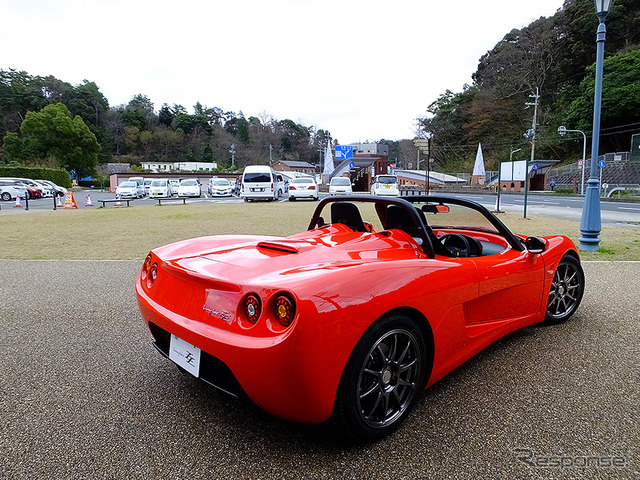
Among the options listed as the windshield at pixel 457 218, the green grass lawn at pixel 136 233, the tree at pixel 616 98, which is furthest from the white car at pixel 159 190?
the tree at pixel 616 98

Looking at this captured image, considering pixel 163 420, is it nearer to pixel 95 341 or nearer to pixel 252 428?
pixel 252 428

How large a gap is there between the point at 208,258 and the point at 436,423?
1.48m

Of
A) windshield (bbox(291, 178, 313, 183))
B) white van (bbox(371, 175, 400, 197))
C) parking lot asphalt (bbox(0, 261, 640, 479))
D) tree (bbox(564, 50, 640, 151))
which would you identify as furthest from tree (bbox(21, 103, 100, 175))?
parking lot asphalt (bbox(0, 261, 640, 479))

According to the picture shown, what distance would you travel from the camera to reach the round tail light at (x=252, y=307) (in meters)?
1.74

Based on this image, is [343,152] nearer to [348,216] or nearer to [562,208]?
[562,208]

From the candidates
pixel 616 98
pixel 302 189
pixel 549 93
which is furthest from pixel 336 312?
pixel 549 93

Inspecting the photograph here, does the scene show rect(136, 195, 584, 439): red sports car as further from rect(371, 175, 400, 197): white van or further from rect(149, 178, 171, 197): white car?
rect(149, 178, 171, 197): white car

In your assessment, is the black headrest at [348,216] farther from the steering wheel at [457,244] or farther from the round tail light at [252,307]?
the round tail light at [252,307]

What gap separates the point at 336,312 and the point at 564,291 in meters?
2.75

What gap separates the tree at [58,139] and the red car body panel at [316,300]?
2381 inches

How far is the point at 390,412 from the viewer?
2010 millimetres

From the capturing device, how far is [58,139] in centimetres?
5372

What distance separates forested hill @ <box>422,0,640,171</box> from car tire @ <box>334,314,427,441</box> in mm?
47397

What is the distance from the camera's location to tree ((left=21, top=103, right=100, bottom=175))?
52719 mm
